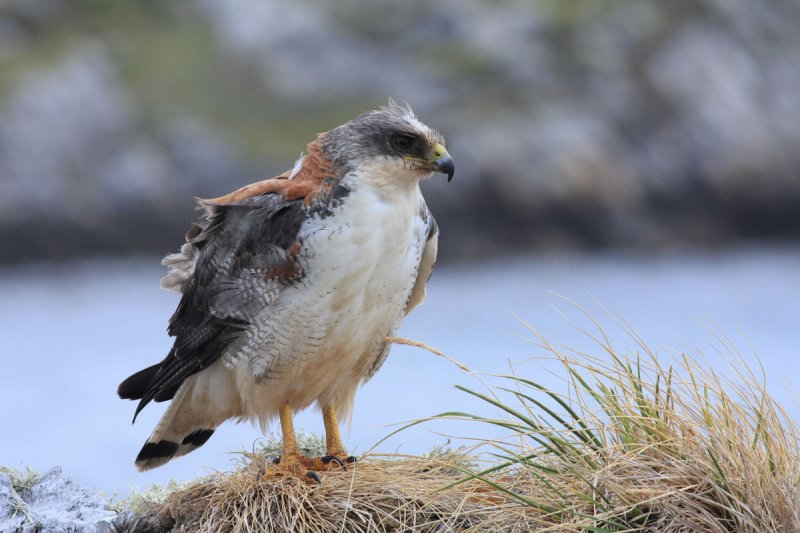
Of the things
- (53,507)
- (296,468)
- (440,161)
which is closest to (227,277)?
(296,468)

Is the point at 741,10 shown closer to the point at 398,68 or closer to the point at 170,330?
the point at 398,68

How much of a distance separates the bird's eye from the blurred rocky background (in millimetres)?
10267

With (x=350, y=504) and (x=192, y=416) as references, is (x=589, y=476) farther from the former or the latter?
(x=192, y=416)

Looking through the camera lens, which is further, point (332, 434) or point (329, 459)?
point (332, 434)

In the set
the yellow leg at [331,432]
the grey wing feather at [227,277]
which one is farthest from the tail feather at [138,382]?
the yellow leg at [331,432]

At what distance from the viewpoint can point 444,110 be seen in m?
15.4

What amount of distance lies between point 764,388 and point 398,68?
43.1 feet

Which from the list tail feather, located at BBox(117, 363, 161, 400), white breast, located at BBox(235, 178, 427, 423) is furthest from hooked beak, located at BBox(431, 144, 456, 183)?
tail feather, located at BBox(117, 363, 161, 400)

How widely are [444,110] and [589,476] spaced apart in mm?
12327

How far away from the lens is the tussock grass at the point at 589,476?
3287mm

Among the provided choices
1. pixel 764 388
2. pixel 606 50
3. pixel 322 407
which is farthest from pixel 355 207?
pixel 606 50

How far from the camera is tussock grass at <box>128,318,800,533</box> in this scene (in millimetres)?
3287

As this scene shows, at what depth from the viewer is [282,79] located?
52.0ft

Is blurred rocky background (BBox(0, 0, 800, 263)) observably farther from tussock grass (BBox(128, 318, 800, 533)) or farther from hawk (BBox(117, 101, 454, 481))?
tussock grass (BBox(128, 318, 800, 533))
